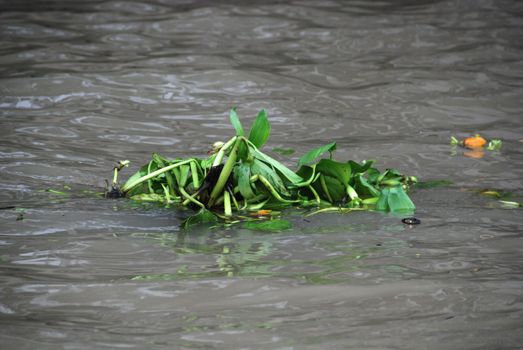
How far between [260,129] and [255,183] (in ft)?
0.65

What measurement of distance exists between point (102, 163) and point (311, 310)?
214cm

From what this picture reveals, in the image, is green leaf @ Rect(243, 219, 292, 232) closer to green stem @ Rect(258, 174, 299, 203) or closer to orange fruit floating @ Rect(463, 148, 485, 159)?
green stem @ Rect(258, 174, 299, 203)

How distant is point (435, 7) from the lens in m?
7.33

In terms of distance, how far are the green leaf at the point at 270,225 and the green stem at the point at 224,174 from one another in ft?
0.62

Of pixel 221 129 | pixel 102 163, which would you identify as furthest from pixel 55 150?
pixel 221 129

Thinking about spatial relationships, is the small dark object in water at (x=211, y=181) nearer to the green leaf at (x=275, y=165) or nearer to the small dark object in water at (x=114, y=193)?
the green leaf at (x=275, y=165)

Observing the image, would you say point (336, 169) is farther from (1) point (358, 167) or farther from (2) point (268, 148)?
(2) point (268, 148)

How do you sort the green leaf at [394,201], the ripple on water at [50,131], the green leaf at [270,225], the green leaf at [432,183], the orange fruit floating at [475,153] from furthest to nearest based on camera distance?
the ripple on water at [50,131] → the orange fruit floating at [475,153] → the green leaf at [432,183] → the green leaf at [394,201] → the green leaf at [270,225]

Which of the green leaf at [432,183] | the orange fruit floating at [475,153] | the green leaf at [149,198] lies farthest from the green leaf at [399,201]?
the orange fruit floating at [475,153]

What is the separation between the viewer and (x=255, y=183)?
3.10 metres

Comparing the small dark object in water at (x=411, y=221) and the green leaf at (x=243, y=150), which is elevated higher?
the green leaf at (x=243, y=150)

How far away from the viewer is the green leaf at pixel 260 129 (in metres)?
3.09

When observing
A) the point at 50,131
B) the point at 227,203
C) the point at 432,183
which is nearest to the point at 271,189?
the point at 227,203

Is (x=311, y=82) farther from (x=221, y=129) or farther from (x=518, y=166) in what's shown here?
(x=518, y=166)
